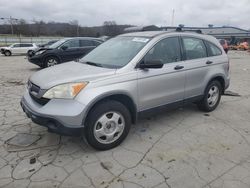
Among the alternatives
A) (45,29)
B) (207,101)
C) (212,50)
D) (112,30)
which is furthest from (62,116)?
(45,29)

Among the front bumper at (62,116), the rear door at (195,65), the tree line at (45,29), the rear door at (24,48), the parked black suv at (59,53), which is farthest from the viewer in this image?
the tree line at (45,29)

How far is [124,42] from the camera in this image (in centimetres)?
425

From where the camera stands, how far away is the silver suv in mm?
3088

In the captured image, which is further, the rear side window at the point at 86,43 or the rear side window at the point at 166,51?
the rear side window at the point at 86,43

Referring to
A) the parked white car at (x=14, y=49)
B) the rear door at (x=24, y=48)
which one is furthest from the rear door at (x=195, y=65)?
the rear door at (x=24, y=48)

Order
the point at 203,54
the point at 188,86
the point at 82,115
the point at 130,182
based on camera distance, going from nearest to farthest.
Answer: the point at 130,182 → the point at 82,115 → the point at 188,86 → the point at 203,54

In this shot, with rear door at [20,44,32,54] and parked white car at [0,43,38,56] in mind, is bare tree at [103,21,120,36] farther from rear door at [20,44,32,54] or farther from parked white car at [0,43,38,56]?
rear door at [20,44,32,54]

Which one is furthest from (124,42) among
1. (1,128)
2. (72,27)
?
(72,27)

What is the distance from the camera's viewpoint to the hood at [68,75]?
3178mm

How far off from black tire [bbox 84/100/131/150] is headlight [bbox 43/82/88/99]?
13.3 inches

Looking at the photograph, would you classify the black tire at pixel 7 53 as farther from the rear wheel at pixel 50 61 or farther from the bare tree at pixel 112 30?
the rear wheel at pixel 50 61

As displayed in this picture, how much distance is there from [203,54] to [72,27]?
5773 cm

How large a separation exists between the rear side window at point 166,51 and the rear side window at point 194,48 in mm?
230

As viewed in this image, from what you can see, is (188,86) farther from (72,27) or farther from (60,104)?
(72,27)
